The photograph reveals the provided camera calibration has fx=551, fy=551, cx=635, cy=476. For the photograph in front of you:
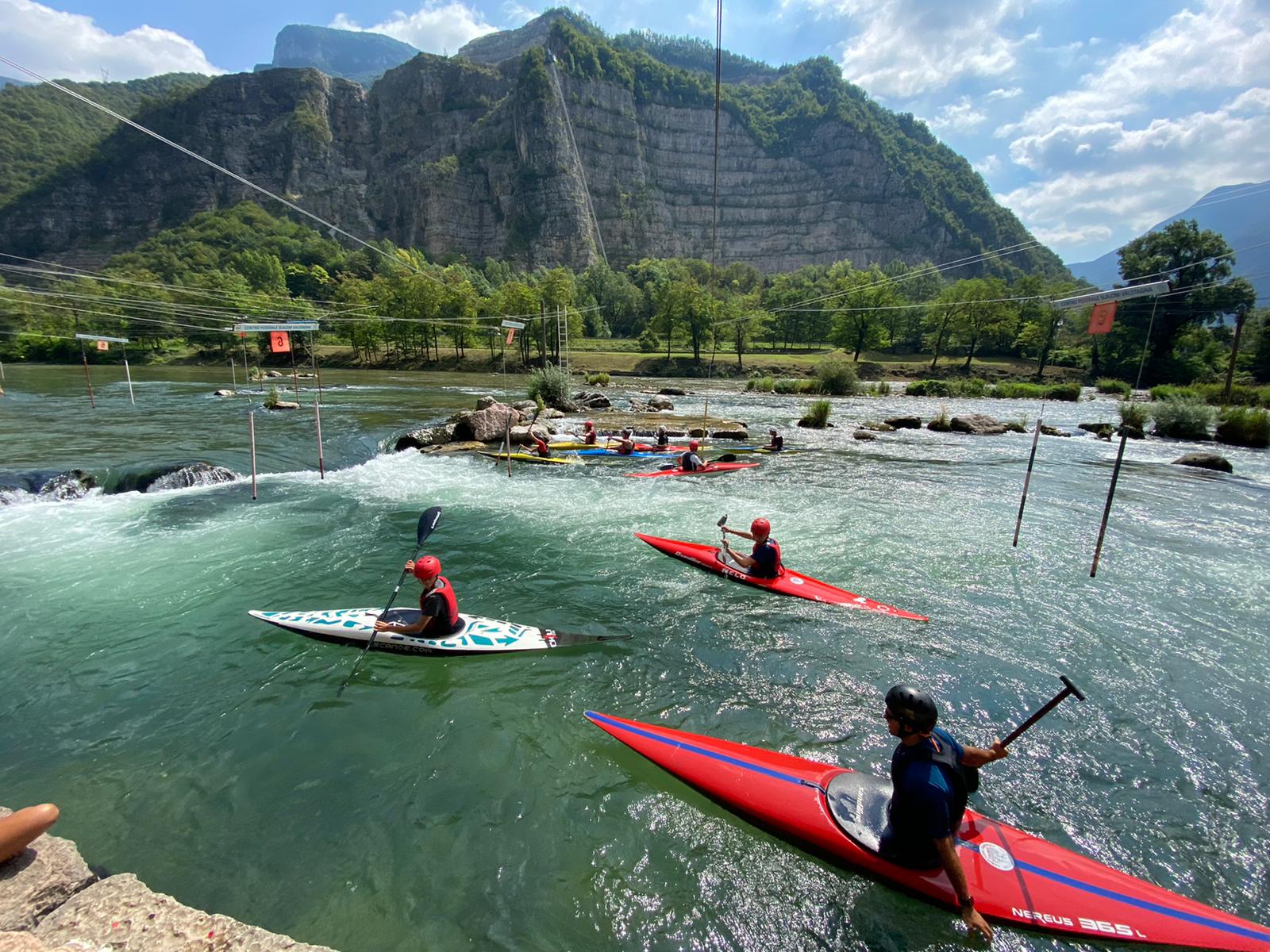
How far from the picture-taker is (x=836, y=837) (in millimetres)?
4145

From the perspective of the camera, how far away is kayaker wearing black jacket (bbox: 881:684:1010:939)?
337 centimetres

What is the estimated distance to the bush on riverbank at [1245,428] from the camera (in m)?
22.5

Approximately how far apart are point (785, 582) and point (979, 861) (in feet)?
16.3

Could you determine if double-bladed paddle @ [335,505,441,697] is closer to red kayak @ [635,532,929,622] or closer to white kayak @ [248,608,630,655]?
white kayak @ [248,608,630,655]

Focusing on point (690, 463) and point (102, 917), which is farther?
point (690, 463)

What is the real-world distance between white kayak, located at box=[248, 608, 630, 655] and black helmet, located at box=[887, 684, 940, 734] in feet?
14.8

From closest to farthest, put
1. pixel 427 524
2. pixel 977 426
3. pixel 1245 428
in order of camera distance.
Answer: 1. pixel 427 524
2. pixel 1245 428
3. pixel 977 426

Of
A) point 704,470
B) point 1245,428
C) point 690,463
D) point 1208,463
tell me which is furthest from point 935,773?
point 1245,428

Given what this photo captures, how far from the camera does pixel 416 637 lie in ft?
22.5

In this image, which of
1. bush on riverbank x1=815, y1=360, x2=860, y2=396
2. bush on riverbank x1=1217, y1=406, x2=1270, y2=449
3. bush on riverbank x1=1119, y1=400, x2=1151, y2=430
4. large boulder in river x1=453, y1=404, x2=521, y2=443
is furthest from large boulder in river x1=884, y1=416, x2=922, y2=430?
large boulder in river x1=453, y1=404, x2=521, y2=443

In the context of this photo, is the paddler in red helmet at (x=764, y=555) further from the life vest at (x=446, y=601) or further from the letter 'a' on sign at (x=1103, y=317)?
the letter 'a' on sign at (x=1103, y=317)

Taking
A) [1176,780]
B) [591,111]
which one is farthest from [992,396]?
[591,111]

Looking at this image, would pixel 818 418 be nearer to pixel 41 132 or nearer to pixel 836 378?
pixel 836 378

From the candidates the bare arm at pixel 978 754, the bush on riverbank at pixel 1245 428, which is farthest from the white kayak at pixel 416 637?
the bush on riverbank at pixel 1245 428
